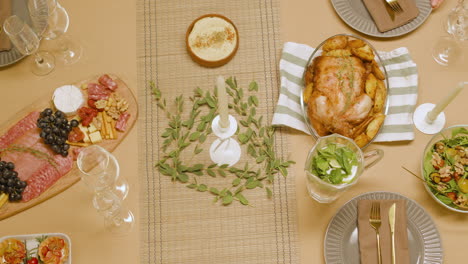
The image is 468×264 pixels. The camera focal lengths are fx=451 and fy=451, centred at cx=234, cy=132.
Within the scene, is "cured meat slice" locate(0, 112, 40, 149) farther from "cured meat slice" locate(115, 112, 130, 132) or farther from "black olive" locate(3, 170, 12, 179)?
"cured meat slice" locate(115, 112, 130, 132)

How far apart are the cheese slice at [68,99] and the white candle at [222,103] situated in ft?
1.52

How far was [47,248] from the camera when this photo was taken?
1.25 meters

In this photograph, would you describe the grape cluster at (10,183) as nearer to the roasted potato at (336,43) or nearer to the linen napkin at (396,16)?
the roasted potato at (336,43)

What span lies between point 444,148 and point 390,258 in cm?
35

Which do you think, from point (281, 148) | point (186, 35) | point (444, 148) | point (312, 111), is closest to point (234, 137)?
point (281, 148)

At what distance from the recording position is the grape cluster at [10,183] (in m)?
1.32

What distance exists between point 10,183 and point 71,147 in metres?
0.20

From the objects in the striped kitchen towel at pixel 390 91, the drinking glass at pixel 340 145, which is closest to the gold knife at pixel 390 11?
the striped kitchen towel at pixel 390 91

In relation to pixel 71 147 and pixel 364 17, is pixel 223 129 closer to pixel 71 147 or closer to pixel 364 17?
pixel 71 147

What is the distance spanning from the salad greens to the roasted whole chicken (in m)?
0.11

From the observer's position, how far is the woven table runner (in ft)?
4.31

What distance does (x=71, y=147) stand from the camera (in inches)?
54.7

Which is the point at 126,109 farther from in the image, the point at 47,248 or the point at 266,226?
the point at 266,226

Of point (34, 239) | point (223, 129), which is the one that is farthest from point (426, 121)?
point (34, 239)
